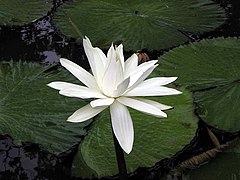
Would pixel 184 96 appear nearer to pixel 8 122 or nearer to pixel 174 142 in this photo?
pixel 174 142

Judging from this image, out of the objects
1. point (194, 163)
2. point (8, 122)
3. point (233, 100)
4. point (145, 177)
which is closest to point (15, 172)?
point (8, 122)

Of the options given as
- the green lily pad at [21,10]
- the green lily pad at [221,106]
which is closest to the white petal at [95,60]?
the green lily pad at [221,106]

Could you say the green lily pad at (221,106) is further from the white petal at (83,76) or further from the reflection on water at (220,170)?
the white petal at (83,76)

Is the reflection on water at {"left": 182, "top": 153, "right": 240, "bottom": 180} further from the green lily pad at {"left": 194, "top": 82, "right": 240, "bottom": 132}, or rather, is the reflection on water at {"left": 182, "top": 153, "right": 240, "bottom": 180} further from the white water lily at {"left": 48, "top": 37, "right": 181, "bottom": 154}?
the white water lily at {"left": 48, "top": 37, "right": 181, "bottom": 154}

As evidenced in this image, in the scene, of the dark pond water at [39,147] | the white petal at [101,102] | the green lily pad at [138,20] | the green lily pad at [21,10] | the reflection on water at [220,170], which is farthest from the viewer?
the green lily pad at [21,10]

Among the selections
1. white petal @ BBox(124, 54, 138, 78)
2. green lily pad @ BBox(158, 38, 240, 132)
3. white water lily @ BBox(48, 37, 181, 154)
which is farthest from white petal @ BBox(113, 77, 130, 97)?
green lily pad @ BBox(158, 38, 240, 132)

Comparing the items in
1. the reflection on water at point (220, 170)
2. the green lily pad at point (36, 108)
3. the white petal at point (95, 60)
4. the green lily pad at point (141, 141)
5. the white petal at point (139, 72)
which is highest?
the white petal at point (95, 60)

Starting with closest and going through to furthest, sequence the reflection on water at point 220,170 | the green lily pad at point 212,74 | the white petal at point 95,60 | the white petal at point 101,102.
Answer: the white petal at point 101,102 < the white petal at point 95,60 < the reflection on water at point 220,170 < the green lily pad at point 212,74
